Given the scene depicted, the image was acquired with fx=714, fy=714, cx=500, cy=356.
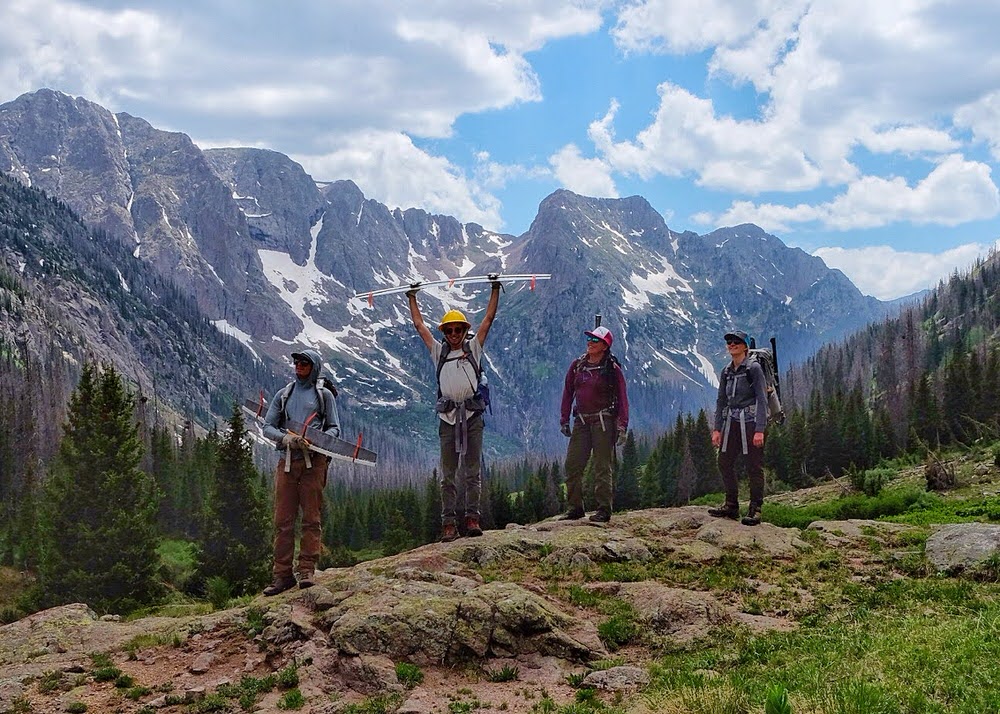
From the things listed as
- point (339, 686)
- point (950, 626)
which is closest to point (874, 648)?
point (950, 626)

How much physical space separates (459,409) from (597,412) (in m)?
3.28

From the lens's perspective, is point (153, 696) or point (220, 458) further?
point (220, 458)

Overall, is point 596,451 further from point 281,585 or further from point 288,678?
point 288,678

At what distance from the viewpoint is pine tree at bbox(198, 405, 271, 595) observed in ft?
123

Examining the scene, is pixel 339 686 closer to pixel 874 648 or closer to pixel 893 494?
pixel 874 648

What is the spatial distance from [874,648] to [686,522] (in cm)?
778

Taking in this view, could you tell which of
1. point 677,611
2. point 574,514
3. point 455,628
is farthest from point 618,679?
point 574,514

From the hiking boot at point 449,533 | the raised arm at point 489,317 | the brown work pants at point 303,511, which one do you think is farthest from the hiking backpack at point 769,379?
the brown work pants at point 303,511

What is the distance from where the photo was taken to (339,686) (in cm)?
901

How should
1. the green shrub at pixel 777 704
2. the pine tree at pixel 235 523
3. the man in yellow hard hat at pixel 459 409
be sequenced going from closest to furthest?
1. the green shrub at pixel 777 704
2. the man in yellow hard hat at pixel 459 409
3. the pine tree at pixel 235 523

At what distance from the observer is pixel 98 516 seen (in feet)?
103

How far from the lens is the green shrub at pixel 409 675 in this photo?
29.2 feet

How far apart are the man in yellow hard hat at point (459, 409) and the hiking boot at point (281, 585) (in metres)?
2.95

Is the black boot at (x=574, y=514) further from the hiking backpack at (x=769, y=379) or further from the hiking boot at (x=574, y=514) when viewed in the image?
the hiking backpack at (x=769, y=379)
